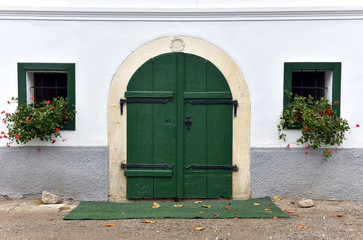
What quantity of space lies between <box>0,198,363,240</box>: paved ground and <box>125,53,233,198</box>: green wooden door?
0.90 meters

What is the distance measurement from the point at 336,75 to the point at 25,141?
4379mm

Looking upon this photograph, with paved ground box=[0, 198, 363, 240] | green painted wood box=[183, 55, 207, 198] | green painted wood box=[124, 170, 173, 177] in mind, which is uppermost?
green painted wood box=[183, 55, 207, 198]

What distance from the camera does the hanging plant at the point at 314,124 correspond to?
5.09m

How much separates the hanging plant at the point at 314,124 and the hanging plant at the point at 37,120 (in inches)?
117

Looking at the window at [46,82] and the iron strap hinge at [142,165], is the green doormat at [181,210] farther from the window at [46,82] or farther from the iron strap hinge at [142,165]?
the window at [46,82]

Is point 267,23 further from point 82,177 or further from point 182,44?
point 82,177

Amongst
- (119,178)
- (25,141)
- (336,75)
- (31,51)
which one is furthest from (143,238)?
(336,75)

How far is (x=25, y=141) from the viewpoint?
5.25 meters

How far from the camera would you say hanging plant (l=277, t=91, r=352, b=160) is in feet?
16.7

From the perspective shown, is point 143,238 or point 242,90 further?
point 242,90

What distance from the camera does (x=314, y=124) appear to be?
5.02m

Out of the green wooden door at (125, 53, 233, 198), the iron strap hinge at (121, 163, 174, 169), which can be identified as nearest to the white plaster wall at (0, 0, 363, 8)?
the green wooden door at (125, 53, 233, 198)

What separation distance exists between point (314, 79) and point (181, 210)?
105 inches

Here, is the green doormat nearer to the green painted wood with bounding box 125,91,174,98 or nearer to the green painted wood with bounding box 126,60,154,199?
the green painted wood with bounding box 126,60,154,199
